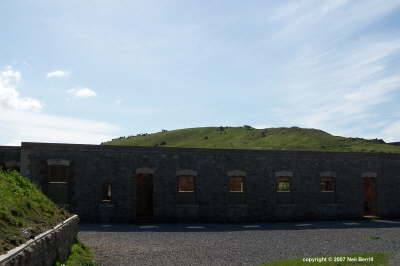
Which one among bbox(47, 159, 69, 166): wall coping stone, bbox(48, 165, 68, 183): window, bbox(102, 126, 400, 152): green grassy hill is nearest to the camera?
bbox(47, 159, 69, 166): wall coping stone

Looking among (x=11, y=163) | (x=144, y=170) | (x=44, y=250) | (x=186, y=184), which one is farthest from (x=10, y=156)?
(x=44, y=250)

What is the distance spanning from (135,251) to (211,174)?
10.6 metres

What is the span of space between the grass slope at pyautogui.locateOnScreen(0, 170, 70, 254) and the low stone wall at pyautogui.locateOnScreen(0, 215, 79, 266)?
0.53 feet

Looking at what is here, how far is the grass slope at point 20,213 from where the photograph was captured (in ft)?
23.4

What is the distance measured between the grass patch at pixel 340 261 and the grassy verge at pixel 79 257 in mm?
4476

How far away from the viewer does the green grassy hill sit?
7644 centimetres

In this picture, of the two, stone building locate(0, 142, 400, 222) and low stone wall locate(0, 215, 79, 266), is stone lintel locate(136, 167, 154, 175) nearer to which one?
stone building locate(0, 142, 400, 222)

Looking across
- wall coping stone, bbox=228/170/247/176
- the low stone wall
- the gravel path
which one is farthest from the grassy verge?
wall coping stone, bbox=228/170/247/176

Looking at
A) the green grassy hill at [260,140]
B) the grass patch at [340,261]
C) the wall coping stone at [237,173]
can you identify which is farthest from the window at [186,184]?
the green grassy hill at [260,140]

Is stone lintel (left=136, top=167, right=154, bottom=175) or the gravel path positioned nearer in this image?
the gravel path

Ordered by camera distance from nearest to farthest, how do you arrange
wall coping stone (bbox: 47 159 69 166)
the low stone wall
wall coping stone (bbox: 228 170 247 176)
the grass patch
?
the low stone wall → the grass patch → wall coping stone (bbox: 47 159 69 166) → wall coping stone (bbox: 228 170 247 176)

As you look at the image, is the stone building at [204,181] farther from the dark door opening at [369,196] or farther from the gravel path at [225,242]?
the gravel path at [225,242]

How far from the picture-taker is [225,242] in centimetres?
1582

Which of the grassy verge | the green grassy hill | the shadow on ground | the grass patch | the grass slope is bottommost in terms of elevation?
the shadow on ground
